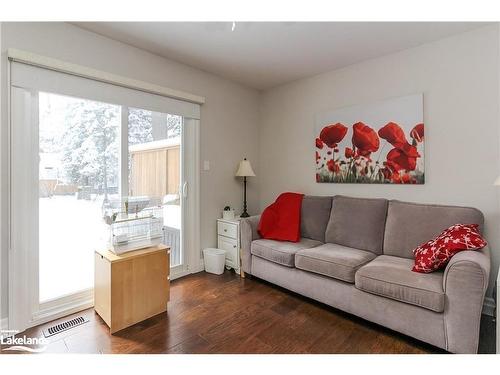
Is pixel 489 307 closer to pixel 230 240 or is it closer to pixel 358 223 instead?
pixel 358 223

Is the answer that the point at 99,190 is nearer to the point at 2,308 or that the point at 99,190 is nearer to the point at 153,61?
A: the point at 2,308

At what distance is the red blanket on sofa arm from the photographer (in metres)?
2.81

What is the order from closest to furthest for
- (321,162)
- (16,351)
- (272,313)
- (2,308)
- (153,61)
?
(16,351) → (2,308) → (272,313) → (153,61) → (321,162)

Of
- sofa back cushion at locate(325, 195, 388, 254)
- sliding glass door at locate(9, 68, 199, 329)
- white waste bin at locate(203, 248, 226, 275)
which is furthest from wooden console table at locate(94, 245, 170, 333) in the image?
sofa back cushion at locate(325, 195, 388, 254)

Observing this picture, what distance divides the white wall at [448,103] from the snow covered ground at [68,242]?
250 cm

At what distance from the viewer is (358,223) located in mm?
2568

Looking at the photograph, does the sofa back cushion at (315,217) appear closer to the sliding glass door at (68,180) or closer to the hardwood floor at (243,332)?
the hardwood floor at (243,332)

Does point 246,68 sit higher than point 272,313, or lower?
higher

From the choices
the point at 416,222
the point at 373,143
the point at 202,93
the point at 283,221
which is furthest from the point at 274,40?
the point at 416,222

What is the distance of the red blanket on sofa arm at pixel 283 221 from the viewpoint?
2.81 metres

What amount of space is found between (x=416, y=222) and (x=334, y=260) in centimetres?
82

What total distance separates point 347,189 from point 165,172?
208cm

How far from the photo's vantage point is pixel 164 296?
7.23 ft
